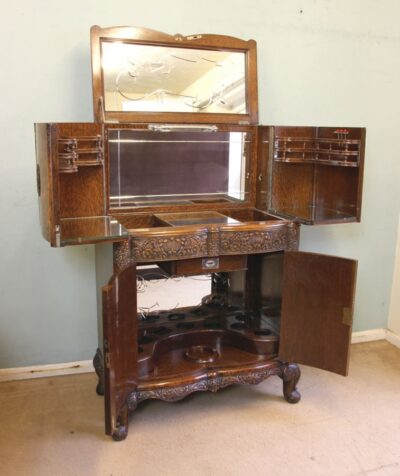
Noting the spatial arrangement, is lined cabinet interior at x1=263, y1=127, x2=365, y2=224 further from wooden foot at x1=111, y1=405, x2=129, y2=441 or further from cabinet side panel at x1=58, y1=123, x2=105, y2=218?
wooden foot at x1=111, y1=405, x2=129, y2=441

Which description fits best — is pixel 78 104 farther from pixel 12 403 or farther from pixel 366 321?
pixel 366 321

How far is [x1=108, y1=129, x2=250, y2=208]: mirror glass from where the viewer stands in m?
2.55

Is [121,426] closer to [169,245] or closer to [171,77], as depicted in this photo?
[169,245]

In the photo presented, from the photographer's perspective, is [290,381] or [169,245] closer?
[169,245]

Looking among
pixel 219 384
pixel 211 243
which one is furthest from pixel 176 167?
pixel 219 384

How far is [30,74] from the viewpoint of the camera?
2520 mm

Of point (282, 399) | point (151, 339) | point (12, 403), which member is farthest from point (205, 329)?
point (12, 403)

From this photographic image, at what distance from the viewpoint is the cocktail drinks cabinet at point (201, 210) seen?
2.30 m

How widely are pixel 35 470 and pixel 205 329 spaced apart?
3.47 feet

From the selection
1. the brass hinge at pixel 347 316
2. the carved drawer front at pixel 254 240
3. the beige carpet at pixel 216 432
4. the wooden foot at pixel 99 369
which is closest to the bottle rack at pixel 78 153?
the carved drawer front at pixel 254 240

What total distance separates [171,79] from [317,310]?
1.37 metres

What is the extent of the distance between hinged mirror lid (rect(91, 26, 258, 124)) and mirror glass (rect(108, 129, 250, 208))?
0.33ft

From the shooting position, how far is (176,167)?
2.68 m

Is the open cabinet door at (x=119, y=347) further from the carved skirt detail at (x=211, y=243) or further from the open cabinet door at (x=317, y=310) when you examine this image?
the open cabinet door at (x=317, y=310)
